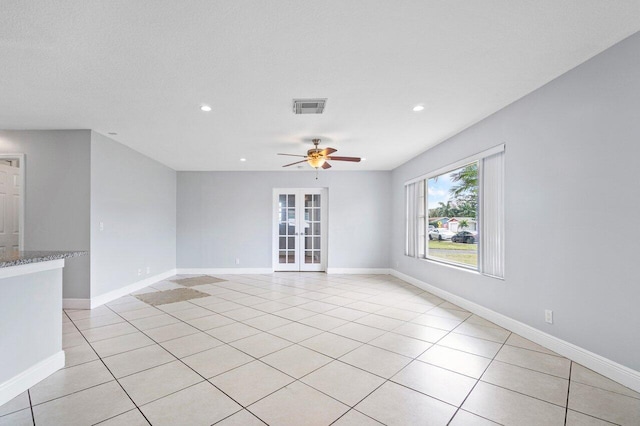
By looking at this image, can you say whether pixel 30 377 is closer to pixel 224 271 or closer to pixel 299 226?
pixel 224 271

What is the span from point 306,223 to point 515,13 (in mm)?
6117

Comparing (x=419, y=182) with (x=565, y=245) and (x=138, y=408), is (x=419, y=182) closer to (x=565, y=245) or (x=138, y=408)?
(x=565, y=245)

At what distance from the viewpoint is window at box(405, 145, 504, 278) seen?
11.7ft

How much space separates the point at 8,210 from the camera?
5023 mm

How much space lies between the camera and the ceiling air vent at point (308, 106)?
10.4 feet

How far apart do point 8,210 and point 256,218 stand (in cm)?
453

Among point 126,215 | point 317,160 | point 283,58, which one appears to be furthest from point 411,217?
point 126,215

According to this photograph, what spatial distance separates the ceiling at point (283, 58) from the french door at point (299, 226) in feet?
11.7

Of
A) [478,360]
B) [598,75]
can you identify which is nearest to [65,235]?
[478,360]

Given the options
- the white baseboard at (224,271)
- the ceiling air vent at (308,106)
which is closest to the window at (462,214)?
the ceiling air vent at (308,106)

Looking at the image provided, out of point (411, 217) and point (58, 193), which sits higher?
point (58, 193)

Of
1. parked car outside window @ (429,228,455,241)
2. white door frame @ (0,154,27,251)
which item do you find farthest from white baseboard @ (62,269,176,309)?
parked car outside window @ (429,228,455,241)

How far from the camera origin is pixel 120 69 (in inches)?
99.9

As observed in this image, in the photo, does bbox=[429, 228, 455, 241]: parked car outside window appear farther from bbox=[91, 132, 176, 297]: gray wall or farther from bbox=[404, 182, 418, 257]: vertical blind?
bbox=[91, 132, 176, 297]: gray wall
